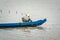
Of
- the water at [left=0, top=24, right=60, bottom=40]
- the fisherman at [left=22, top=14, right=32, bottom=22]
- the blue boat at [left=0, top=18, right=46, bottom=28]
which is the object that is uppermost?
the fisherman at [left=22, top=14, right=32, bottom=22]

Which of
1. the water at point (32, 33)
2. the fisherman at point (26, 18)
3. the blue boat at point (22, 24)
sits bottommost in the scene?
the water at point (32, 33)

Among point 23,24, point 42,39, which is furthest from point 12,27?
point 42,39

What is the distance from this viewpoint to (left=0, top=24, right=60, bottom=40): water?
1.55 metres

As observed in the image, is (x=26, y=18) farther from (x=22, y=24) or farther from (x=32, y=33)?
(x=32, y=33)

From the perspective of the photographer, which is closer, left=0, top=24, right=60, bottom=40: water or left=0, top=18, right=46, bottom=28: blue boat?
left=0, top=24, right=60, bottom=40: water

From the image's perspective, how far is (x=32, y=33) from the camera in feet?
5.35

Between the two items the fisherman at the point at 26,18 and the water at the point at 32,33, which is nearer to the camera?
the water at the point at 32,33

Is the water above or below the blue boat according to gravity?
below

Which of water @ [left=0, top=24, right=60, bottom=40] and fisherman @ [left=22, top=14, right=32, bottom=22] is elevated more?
fisherman @ [left=22, top=14, right=32, bottom=22]

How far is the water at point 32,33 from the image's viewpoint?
1.55 metres

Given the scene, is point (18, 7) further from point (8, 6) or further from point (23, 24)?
point (23, 24)

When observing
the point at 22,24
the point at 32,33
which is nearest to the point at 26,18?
the point at 22,24

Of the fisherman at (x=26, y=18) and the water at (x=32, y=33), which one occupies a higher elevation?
the fisherman at (x=26, y=18)

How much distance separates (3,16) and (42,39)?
0.60 metres
